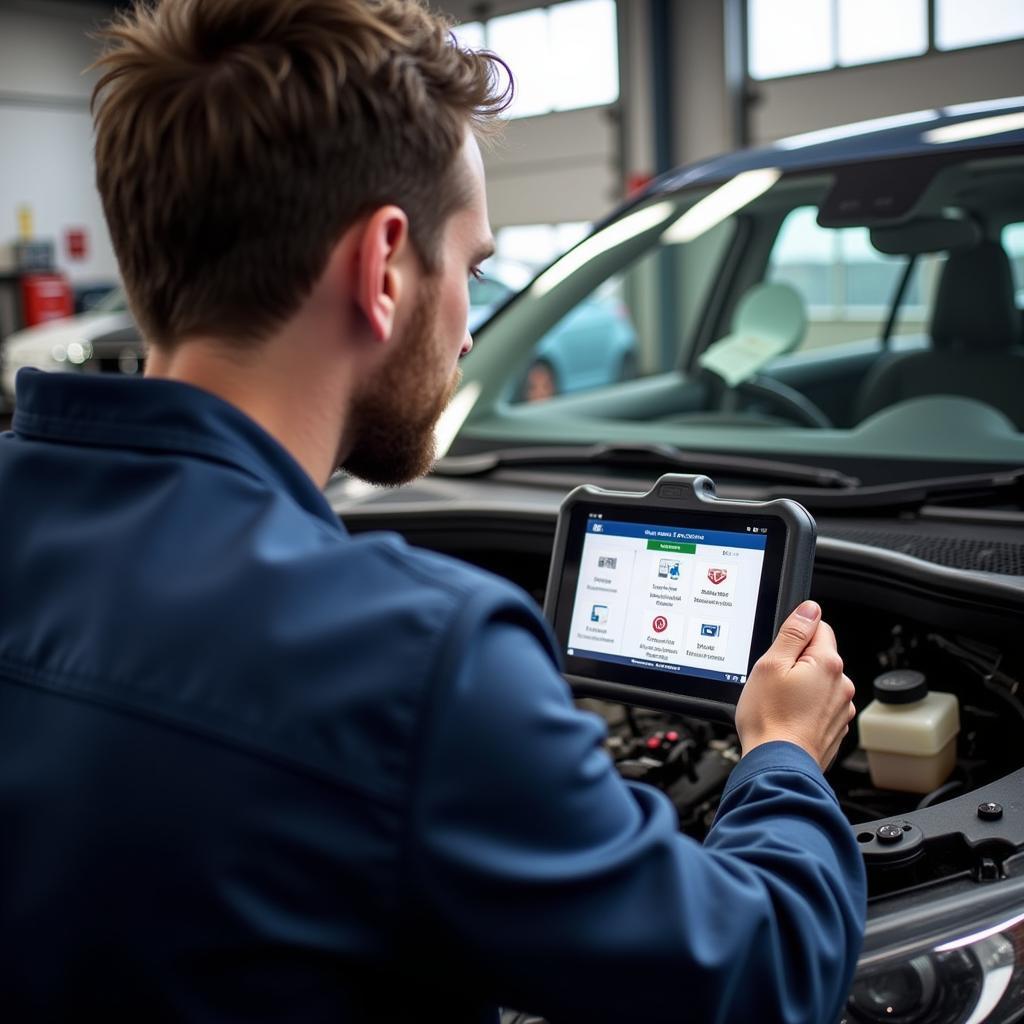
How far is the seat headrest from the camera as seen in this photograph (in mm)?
2467

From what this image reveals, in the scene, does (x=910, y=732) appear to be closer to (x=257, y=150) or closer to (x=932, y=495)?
(x=932, y=495)

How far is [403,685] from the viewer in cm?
82

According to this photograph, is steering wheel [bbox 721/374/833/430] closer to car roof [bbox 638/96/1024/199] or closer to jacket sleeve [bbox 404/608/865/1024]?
car roof [bbox 638/96/1024/199]

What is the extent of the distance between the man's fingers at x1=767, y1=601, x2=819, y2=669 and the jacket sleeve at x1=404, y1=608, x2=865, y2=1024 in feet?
1.06

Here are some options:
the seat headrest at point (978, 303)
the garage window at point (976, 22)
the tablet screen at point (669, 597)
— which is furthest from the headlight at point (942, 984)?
the garage window at point (976, 22)

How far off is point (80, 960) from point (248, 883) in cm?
14

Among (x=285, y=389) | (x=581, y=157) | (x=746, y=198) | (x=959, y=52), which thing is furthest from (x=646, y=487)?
(x=581, y=157)

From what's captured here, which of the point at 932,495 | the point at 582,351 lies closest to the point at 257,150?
the point at 932,495

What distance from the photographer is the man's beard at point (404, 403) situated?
1.08 metres

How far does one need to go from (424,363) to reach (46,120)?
15.3 m

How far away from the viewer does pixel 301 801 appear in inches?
32.3

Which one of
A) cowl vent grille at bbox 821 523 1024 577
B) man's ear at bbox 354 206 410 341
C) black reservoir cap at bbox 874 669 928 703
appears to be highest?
man's ear at bbox 354 206 410 341

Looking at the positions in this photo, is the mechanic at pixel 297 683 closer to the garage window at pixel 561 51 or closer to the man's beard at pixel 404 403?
the man's beard at pixel 404 403

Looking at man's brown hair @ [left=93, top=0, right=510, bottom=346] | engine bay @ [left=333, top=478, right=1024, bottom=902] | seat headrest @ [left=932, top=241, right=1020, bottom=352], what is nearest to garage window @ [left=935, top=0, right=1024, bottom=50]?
seat headrest @ [left=932, top=241, right=1020, bottom=352]
